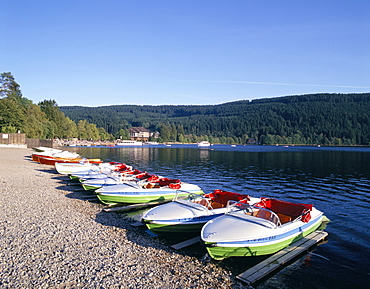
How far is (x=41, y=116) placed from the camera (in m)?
108

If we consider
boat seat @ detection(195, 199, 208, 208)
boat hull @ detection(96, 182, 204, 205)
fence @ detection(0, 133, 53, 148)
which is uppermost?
fence @ detection(0, 133, 53, 148)

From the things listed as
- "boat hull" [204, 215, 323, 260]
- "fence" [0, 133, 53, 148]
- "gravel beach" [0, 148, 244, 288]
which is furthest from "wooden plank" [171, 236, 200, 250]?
"fence" [0, 133, 53, 148]

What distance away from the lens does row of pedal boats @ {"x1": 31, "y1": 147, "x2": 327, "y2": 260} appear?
403 inches

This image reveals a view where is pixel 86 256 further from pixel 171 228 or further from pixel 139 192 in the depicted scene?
pixel 139 192

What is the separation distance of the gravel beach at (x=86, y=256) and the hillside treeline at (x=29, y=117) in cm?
7602

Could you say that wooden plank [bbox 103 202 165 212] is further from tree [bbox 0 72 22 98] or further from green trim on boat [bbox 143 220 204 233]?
tree [bbox 0 72 22 98]

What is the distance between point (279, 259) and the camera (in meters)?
10.8

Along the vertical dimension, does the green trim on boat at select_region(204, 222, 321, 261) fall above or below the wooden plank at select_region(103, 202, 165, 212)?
above

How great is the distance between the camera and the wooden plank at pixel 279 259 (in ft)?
30.7

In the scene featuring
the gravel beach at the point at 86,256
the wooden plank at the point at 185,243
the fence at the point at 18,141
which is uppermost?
the fence at the point at 18,141

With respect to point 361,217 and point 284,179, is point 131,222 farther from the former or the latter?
point 284,179

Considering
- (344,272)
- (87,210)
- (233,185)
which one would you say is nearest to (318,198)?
(233,185)

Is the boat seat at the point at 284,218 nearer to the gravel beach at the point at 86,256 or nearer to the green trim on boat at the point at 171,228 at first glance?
the green trim on boat at the point at 171,228

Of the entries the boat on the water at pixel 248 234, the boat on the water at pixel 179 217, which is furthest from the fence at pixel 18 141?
the boat on the water at pixel 248 234
